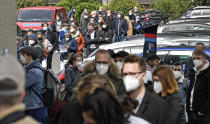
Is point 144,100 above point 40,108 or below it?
above

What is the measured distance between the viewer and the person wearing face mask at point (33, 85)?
7.17m

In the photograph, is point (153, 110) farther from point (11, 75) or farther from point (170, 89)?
point (11, 75)

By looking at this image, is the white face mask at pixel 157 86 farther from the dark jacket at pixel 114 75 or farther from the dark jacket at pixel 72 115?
the dark jacket at pixel 72 115

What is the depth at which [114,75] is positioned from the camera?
253 inches

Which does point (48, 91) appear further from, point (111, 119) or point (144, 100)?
point (111, 119)

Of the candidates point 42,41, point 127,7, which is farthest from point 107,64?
point 127,7

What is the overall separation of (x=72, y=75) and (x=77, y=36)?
7.40 meters

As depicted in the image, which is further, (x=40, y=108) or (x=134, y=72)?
(x=40, y=108)

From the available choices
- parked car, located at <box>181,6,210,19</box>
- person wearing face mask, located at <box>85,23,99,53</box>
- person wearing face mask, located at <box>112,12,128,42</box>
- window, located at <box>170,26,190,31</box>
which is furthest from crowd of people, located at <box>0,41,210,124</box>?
parked car, located at <box>181,6,210,19</box>

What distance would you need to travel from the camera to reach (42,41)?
52.5 ft

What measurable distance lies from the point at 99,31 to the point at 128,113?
15716 mm

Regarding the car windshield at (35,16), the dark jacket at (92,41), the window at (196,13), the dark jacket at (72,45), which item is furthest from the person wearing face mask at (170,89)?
the car windshield at (35,16)

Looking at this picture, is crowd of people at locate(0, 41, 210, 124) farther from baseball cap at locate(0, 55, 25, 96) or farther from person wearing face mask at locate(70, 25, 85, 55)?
person wearing face mask at locate(70, 25, 85, 55)

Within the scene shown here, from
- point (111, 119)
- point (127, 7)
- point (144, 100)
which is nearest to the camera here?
point (111, 119)
